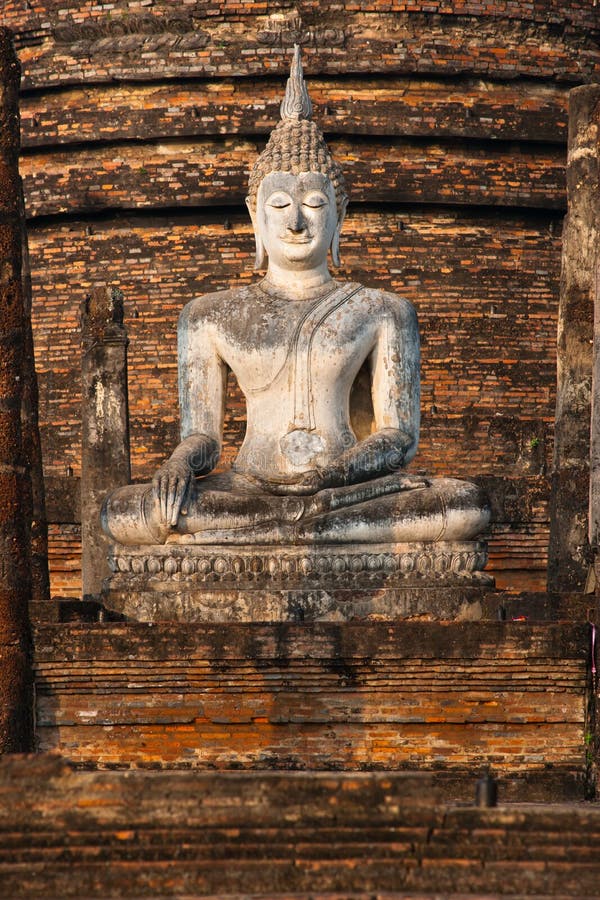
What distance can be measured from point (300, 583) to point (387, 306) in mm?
1779

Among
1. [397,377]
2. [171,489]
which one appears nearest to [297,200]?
[397,377]

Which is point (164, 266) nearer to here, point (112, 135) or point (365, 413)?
point (112, 135)

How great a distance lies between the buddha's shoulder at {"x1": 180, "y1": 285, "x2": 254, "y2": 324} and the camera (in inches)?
497

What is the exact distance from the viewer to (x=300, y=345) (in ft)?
40.7

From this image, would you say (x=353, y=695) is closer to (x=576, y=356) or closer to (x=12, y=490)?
(x=12, y=490)

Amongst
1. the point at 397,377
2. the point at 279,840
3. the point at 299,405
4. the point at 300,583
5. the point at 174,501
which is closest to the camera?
the point at 279,840

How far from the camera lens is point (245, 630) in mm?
10648

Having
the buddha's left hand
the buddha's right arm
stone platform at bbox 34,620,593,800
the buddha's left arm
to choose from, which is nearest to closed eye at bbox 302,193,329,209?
the buddha's left arm

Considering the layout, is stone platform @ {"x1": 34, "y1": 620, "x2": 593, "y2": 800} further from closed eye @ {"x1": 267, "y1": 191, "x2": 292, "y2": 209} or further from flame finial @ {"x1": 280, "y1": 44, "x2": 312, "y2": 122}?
flame finial @ {"x1": 280, "y1": 44, "x2": 312, "y2": 122}

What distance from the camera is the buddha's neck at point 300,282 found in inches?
498

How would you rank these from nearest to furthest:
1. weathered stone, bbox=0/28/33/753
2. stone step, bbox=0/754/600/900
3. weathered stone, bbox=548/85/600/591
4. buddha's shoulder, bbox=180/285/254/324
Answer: stone step, bbox=0/754/600/900 → weathered stone, bbox=0/28/33/753 → buddha's shoulder, bbox=180/285/254/324 → weathered stone, bbox=548/85/600/591

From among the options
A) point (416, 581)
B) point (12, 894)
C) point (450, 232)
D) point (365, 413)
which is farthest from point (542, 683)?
point (450, 232)

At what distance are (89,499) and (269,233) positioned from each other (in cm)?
274

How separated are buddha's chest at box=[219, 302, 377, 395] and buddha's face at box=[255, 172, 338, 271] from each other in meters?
0.29
